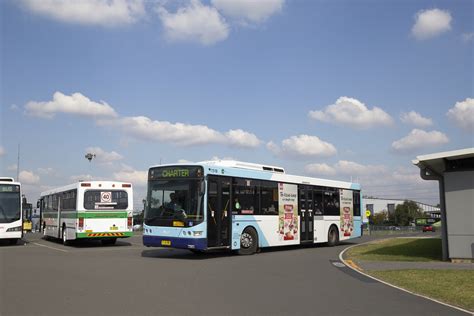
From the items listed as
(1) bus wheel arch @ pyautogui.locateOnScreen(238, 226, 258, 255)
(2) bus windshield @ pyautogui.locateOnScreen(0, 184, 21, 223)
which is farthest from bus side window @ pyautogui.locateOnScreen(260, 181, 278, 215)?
(2) bus windshield @ pyautogui.locateOnScreen(0, 184, 21, 223)

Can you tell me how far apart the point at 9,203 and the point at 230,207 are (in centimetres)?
1156

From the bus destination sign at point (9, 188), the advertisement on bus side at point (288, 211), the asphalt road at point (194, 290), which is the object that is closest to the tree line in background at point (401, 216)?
the advertisement on bus side at point (288, 211)

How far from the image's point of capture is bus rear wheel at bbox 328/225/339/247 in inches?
923

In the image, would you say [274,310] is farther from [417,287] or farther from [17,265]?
[17,265]

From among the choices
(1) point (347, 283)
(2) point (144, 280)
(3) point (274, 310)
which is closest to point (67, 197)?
(2) point (144, 280)

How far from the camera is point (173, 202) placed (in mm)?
16906

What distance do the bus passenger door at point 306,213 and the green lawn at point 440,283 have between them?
27.6 ft

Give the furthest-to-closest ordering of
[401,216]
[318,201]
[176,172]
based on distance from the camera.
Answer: [401,216], [318,201], [176,172]

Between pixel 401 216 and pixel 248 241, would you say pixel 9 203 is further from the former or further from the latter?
pixel 401 216

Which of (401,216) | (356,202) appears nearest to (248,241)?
(356,202)

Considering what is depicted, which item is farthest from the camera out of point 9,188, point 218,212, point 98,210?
point 9,188

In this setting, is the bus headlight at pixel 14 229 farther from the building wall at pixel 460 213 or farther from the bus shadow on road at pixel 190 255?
the building wall at pixel 460 213

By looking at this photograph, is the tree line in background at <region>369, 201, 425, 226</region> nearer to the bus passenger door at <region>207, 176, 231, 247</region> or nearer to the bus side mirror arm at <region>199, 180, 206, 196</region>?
the bus passenger door at <region>207, 176, 231, 247</region>

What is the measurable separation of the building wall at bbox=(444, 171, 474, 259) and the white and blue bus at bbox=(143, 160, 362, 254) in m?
6.62
